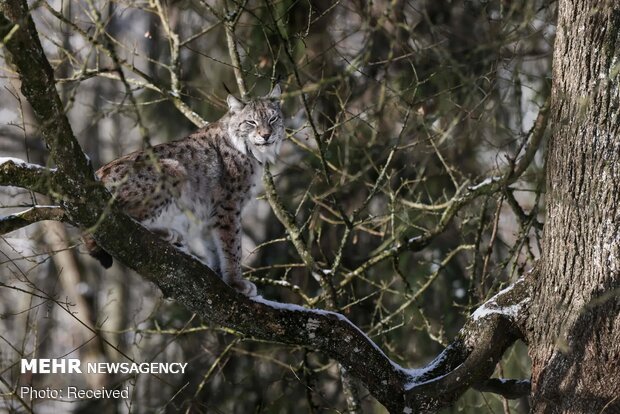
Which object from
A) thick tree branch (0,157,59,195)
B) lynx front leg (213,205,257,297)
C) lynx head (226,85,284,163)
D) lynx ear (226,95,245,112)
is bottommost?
thick tree branch (0,157,59,195)

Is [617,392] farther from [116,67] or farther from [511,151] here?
[511,151]

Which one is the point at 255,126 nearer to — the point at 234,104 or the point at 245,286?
the point at 234,104

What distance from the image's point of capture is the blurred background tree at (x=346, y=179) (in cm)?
545

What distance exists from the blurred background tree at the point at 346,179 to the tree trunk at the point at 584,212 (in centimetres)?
84

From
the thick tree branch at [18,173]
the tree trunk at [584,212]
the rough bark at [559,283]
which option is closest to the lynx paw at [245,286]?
the rough bark at [559,283]

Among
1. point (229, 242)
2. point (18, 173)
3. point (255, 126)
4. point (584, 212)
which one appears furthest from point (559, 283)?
point (18, 173)

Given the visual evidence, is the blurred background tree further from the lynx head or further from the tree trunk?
the tree trunk

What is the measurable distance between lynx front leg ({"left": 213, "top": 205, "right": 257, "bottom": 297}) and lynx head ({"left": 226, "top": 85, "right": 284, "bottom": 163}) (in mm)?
408

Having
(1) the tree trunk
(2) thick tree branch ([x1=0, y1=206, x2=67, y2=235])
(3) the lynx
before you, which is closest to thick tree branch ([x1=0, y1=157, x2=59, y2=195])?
(2) thick tree branch ([x1=0, y1=206, x2=67, y2=235])

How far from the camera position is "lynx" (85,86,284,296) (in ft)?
16.5

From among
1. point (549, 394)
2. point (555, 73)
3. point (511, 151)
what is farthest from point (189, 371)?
point (555, 73)

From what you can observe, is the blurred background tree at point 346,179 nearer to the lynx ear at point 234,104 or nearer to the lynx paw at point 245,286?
the lynx ear at point 234,104

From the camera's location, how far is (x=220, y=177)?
5.38 m

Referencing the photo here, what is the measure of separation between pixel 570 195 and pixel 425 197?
13.2ft
